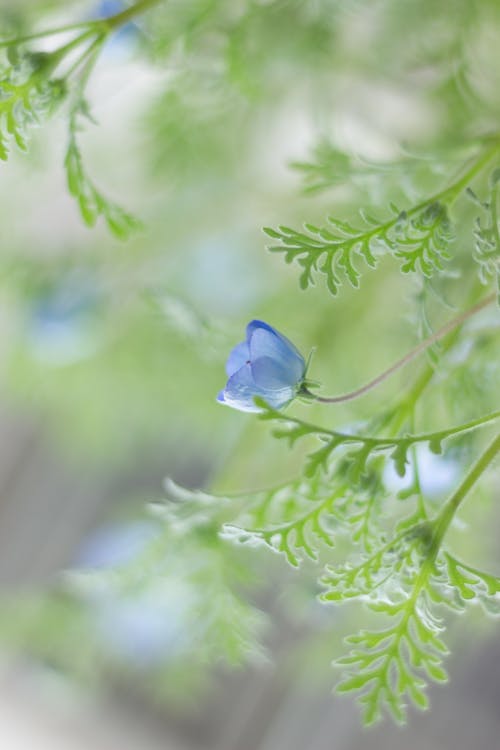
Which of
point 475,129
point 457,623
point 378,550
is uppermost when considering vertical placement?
point 475,129

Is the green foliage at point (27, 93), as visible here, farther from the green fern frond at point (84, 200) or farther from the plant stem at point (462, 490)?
the plant stem at point (462, 490)

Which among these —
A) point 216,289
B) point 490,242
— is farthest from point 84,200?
point 216,289

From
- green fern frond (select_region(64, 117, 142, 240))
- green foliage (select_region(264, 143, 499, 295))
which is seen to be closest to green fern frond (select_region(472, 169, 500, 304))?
green foliage (select_region(264, 143, 499, 295))

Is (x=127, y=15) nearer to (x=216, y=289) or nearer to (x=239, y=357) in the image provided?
(x=239, y=357)

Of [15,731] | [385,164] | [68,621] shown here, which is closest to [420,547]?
[385,164]

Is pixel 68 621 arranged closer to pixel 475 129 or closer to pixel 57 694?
pixel 57 694
